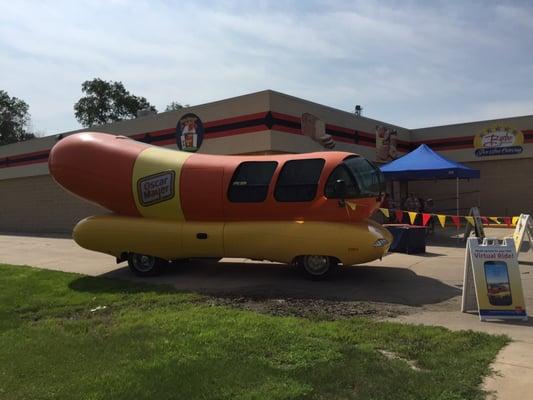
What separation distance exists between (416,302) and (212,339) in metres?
3.62

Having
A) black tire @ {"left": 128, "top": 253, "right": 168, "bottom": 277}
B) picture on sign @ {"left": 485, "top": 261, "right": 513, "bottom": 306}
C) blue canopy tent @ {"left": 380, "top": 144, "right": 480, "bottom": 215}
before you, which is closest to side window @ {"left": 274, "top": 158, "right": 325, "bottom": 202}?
black tire @ {"left": 128, "top": 253, "right": 168, "bottom": 277}

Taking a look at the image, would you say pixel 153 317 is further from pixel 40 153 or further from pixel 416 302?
pixel 40 153

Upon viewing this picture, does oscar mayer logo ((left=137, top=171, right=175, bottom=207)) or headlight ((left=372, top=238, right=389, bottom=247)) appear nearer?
headlight ((left=372, top=238, right=389, bottom=247))

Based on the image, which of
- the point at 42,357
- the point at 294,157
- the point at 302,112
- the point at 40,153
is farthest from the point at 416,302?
the point at 40,153

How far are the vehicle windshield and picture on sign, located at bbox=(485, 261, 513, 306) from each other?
9.92ft

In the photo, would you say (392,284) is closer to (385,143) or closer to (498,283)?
(498,283)

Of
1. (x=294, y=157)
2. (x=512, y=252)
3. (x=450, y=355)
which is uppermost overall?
(x=294, y=157)

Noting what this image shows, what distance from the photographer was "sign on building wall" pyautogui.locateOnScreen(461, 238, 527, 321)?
22.9ft

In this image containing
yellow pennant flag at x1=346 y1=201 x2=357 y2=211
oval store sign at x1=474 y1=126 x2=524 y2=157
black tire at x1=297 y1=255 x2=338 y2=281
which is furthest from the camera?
oval store sign at x1=474 y1=126 x2=524 y2=157

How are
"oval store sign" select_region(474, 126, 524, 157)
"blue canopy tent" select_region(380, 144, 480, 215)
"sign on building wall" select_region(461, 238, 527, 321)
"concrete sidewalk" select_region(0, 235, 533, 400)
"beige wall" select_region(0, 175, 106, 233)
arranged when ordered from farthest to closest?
"beige wall" select_region(0, 175, 106, 233)
"oval store sign" select_region(474, 126, 524, 157)
"blue canopy tent" select_region(380, 144, 480, 215)
"sign on building wall" select_region(461, 238, 527, 321)
"concrete sidewalk" select_region(0, 235, 533, 400)

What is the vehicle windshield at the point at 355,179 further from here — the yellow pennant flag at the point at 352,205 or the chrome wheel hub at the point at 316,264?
the chrome wheel hub at the point at 316,264

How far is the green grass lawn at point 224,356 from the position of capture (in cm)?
445

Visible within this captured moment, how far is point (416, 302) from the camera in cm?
817

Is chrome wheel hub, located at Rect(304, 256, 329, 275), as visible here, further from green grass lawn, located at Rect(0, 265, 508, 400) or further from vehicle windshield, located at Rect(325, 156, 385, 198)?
green grass lawn, located at Rect(0, 265, 508, 400)
